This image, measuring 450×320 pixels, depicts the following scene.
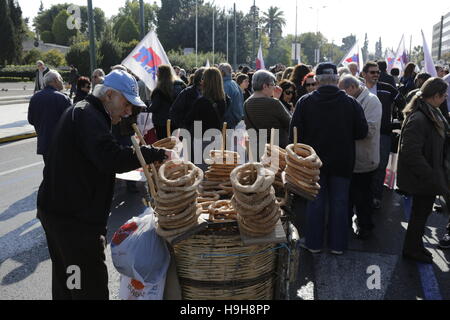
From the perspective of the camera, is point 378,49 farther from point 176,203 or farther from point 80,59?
point 176,203

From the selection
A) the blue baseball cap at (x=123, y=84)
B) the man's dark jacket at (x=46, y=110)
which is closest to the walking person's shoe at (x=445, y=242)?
the blue baseball cap at (x=123, y=84)

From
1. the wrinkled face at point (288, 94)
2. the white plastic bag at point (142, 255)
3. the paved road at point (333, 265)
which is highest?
the wrinkled face at point (288, 94)

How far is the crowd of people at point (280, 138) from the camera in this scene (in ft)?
9.41

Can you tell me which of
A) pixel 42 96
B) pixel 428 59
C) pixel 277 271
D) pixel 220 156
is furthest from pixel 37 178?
pixel 428 59

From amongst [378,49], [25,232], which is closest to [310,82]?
[25,232]

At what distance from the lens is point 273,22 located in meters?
113

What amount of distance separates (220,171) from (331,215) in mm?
1778

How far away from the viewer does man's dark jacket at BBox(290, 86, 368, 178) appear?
187 inches

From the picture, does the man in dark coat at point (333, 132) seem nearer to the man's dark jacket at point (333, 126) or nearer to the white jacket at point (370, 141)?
the man's dark jacket at point (333, 126)

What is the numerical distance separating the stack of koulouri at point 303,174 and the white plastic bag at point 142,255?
1014 millimetres

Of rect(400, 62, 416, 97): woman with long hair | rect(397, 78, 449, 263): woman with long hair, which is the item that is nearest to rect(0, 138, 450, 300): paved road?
rect(397, 78, 449, 263): woman with long hair

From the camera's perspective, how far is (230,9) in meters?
63.2
